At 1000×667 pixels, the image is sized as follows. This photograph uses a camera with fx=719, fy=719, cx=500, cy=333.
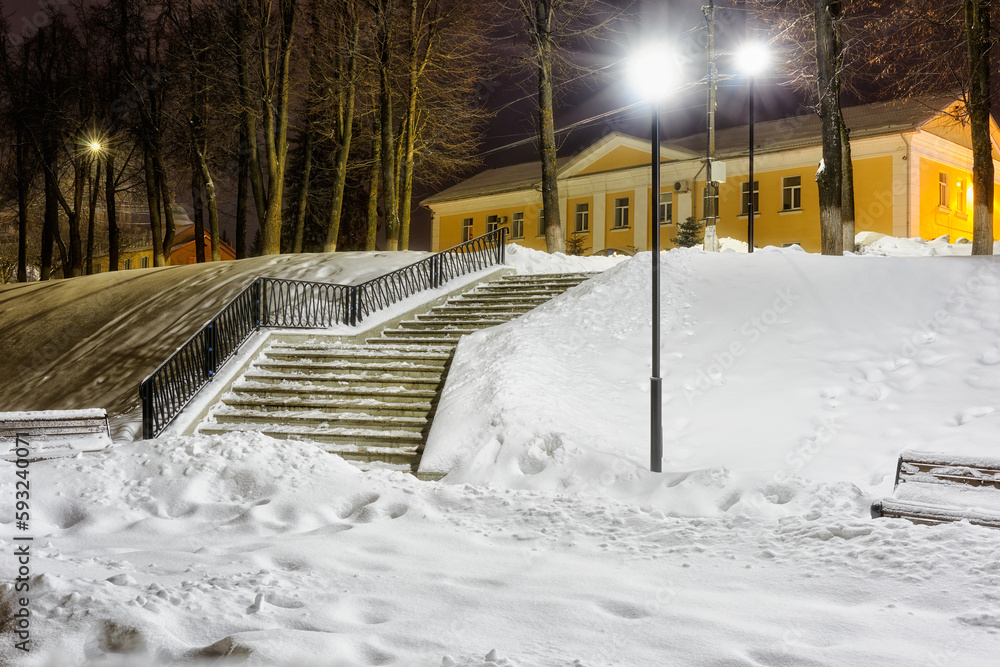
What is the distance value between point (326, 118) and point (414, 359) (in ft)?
55.4

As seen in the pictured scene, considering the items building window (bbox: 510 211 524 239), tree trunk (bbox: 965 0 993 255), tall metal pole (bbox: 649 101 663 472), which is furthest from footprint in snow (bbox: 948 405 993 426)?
building window (bbox: 510 211 524 239)

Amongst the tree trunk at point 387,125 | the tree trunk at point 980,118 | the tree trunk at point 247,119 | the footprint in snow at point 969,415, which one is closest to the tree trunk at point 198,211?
the tree trunk at point 247,119

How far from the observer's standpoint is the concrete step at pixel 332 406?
10141mm

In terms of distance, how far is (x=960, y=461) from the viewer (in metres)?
5.79

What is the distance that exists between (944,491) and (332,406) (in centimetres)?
757

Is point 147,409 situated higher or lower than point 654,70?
lower

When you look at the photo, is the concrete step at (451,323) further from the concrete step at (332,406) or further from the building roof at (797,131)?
the building roof at (797,131)

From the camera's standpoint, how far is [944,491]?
18.4 feet

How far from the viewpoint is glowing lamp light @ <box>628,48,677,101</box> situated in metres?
7.79

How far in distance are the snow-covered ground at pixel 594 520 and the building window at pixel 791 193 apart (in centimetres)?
1736

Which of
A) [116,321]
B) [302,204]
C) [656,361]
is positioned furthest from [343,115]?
[656,361]

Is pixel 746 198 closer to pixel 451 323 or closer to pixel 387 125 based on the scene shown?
pixel 387 125

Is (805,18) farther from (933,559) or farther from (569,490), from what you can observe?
(933,559)

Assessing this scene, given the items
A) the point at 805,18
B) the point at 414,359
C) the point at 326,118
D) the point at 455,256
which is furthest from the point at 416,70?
the point at 414,359
